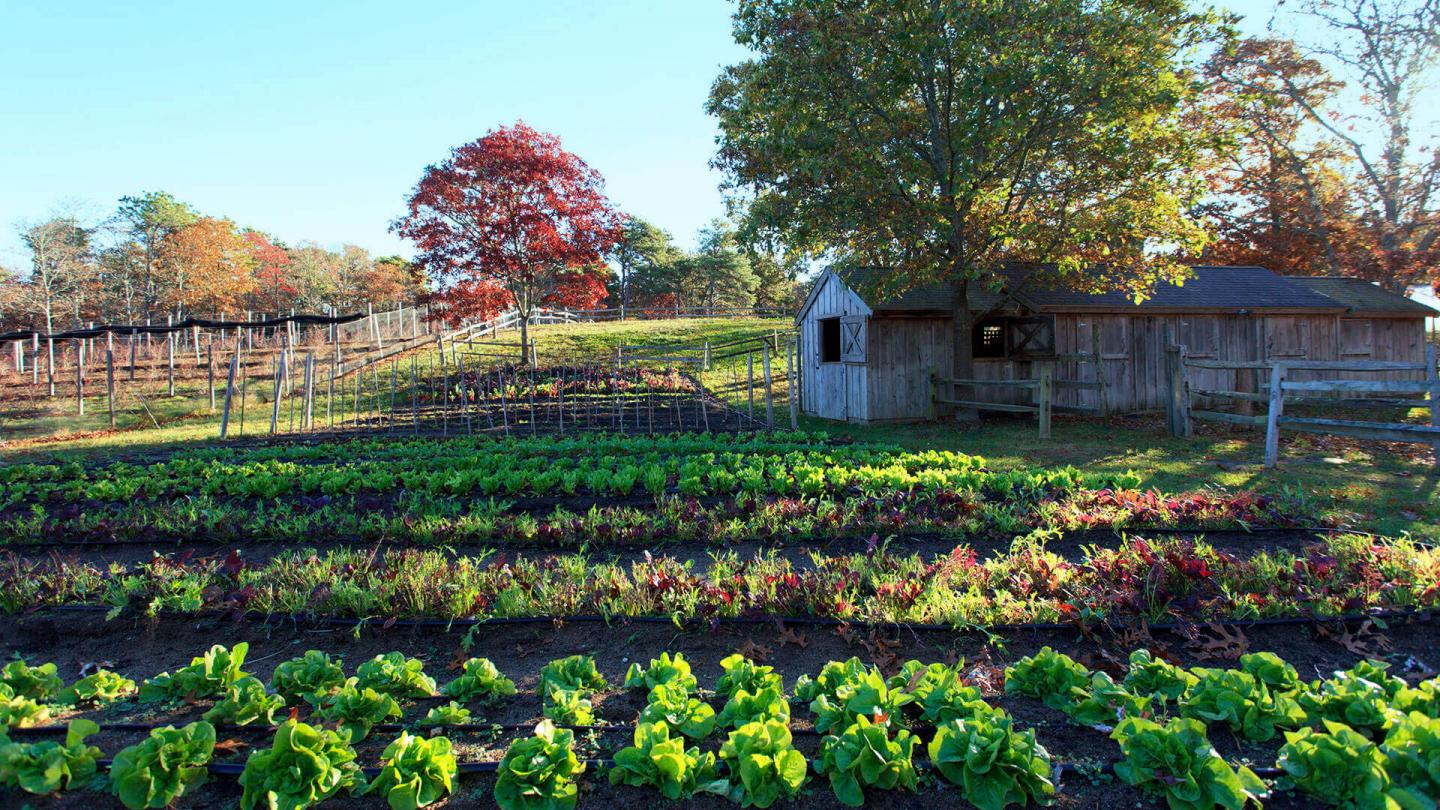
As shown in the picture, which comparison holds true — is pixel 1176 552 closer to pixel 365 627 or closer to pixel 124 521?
pixel 365 627

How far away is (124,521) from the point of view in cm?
679

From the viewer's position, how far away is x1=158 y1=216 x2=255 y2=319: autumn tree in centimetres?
4109

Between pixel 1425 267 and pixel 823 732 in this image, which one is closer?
pixel 823 732

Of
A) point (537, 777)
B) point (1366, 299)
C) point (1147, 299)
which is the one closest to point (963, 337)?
point (1147, 299)

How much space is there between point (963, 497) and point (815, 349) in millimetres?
12609

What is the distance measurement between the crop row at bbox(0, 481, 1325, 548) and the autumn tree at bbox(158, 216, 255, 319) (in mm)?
41269

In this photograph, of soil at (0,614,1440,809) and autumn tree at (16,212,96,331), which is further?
autumn tree at (16,212,96,331)

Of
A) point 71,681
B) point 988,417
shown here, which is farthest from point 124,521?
point 988,417

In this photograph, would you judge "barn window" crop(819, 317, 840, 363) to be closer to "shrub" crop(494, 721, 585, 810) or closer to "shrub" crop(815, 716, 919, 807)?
"shrub" crop(815, 716, 919, 807)

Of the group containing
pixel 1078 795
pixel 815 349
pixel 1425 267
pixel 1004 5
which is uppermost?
pixel 1004 5

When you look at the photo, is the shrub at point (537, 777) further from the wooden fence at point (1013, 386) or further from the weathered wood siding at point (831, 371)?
the weathered wood siding at point (831, 371)

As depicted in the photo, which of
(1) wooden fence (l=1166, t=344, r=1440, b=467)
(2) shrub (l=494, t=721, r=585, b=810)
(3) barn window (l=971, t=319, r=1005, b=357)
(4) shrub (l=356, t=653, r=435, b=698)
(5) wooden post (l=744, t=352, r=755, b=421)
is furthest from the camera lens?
(3) barn window (l=971, t=319, r=1005, b=357)

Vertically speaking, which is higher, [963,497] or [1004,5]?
[1004,5]

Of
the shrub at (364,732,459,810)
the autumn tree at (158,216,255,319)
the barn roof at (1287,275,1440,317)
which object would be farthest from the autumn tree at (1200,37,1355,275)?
the autumn tree at (158,216,255,319)
